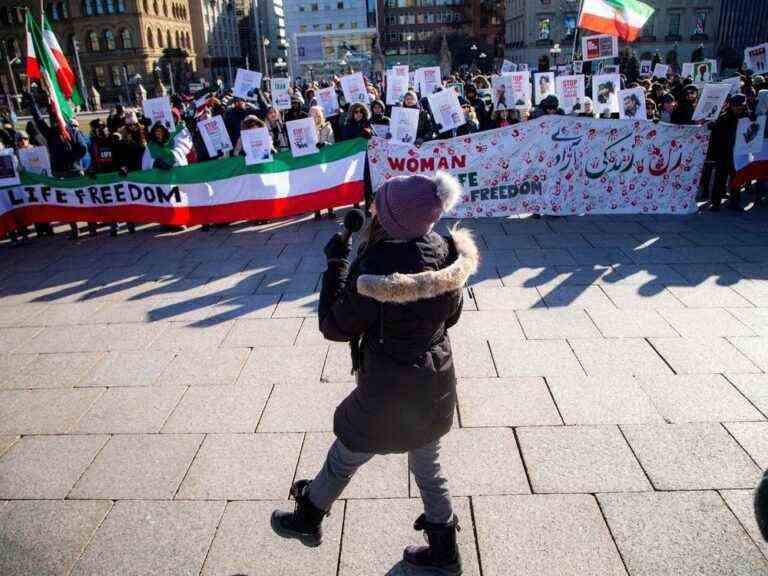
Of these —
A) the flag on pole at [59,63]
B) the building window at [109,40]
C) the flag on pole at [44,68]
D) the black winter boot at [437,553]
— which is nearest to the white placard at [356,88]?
the flag on pole at [59,63]

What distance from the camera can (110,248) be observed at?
26.0 ft

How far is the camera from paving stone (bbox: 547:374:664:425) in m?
3.55

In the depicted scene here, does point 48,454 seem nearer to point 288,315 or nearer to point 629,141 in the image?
point 288,315

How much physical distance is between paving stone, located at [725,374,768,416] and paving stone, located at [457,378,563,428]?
1.35 metres

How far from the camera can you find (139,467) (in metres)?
3.29

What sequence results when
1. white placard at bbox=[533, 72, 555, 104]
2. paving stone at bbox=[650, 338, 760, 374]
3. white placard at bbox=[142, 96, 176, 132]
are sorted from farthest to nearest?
white placard at bbox=[533, 72, 555, 104] < white placard at bbox=[142, 96, 176, 132] < paving stone at bbox=[650, 338, 760, 374]

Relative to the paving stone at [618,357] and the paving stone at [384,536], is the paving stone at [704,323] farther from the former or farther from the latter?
the paving stone at [384,536]

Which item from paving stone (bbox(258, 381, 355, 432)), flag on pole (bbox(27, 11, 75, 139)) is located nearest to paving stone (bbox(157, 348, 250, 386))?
paving stone (bbox(258, 381, 355, 432))

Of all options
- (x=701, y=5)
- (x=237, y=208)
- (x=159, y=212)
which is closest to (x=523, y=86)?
(x=237, y=208)

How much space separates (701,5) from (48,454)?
72601 mm

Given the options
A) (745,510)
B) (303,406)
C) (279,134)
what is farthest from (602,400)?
(279,134)

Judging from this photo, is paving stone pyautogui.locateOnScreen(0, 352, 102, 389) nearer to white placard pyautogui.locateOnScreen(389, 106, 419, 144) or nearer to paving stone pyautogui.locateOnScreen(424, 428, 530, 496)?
paving stone pyautogui.locateOnScreen(424, 428, 530, 496)

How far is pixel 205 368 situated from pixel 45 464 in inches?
51.5

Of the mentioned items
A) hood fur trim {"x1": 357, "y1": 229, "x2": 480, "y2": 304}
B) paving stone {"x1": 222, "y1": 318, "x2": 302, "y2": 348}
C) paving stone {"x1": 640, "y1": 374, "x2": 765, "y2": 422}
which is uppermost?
hood fur trim {"x1": 357, "y1": 229, "x2": 480, "y2": 304}
